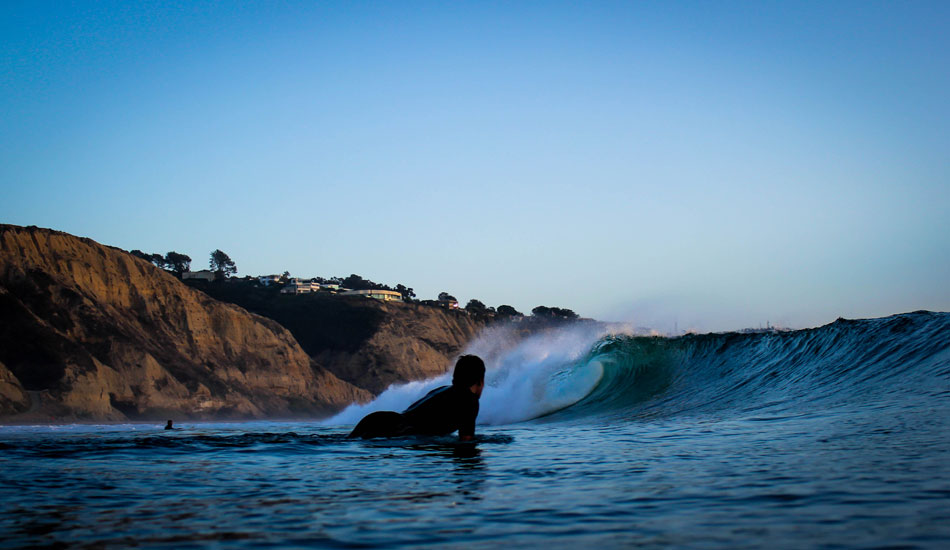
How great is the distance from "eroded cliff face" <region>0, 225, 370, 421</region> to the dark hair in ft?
144

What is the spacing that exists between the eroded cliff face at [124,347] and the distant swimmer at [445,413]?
4237 centimetres

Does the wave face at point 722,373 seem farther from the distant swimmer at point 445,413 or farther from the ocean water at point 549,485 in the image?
the distant swimmer at point 445,413

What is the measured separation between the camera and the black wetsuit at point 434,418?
29.0 ft

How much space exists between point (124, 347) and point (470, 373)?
52.6m

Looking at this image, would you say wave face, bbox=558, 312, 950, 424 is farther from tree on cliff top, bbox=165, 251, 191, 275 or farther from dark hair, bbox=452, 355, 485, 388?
tree on cliff top, bbox=165, 251, 191, 275

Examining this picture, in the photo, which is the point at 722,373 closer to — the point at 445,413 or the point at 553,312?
the point at 445,413

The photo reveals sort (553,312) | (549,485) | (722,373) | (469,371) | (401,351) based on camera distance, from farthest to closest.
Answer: (553,312) → (401,351) → (722,373) → (469,371) → (549,485)

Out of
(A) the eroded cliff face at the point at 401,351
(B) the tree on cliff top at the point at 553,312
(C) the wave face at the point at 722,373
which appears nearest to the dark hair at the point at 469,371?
(C) the wave face at the point at 722,373

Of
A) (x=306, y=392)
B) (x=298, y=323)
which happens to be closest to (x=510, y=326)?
(x=298, y=323)

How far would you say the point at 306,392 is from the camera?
234ft

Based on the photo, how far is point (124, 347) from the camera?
54781 mm

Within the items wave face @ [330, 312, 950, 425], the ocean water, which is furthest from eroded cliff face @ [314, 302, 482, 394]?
the ocean water

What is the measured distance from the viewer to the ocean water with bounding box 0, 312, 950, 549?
11.2ft

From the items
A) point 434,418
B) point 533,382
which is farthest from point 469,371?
point 533,382
